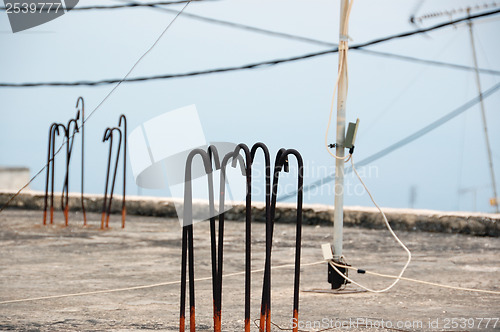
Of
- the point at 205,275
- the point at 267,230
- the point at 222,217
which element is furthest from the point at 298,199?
the point at 205,275

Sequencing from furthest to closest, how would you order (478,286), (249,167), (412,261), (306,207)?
(306,207)
(412,261)
(478,286)
(249,167)

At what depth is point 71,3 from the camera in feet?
39.3

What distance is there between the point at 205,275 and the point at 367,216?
371 centimetres

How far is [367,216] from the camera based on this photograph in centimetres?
845

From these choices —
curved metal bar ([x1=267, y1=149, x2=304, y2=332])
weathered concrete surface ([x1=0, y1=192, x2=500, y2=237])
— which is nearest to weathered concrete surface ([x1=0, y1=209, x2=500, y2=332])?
weathered concrete surface ([x1=0, y1=192, x2=500, y2=237])

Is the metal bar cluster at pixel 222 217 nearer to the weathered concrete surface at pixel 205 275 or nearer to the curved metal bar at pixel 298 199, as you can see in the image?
the curved metal bar at pixel 298 199

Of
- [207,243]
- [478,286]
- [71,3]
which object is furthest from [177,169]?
[71,3]

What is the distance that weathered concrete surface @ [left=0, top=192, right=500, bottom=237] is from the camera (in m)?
7.95

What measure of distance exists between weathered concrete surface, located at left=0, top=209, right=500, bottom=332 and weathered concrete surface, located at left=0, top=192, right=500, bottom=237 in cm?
17

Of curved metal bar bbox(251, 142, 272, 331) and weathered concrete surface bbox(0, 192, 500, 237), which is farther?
weathered concrete surface bbox(0, 192, 500, 237)

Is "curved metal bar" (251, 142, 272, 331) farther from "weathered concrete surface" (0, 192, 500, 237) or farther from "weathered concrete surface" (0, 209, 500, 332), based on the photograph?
"weathered concrete surface" (0, 192, 500, 237)

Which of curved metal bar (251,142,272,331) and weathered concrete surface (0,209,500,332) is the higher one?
curved metal bar (251,142,272,331)

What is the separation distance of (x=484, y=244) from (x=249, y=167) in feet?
17.1

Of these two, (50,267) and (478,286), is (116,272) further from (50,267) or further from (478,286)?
(478,286)
